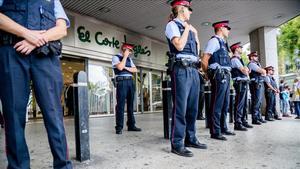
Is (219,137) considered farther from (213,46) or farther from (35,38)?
(35,38)

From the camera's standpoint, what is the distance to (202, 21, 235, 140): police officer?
167 inches

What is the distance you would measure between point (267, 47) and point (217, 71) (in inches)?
360

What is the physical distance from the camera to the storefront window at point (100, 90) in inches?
464

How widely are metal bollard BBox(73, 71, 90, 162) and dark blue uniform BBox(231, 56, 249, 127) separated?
3467 millimetres

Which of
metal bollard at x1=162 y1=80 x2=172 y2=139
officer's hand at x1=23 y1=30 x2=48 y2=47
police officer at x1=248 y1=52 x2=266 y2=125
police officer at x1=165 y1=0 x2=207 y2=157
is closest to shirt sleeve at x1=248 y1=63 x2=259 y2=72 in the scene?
police officer at x1=248 y1=52 x2=266 y2=125

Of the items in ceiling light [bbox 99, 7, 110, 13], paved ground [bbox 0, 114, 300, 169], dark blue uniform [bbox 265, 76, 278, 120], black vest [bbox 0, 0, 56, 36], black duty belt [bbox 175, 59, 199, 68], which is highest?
ceiling light [bbox 99, 7, 110, 13]

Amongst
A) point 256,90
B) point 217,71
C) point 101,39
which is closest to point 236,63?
point 256,90

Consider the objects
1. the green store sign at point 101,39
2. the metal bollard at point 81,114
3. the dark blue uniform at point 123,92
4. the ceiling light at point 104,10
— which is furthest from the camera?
the green store sign at point 101,39

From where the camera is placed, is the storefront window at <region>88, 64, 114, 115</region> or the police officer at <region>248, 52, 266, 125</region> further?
the storefront window at <region>88, 64, 114, 115</region>

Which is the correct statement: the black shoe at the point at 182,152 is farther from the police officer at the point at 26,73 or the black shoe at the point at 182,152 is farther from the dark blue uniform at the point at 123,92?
the dark blue uniform at the point at 123,92

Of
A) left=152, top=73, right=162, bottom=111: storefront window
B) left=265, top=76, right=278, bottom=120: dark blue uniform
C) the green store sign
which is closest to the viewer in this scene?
left=265, top=76, right=278, bottom=120: dark blue uniform

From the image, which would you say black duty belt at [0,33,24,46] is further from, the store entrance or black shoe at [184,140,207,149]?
the store entrance

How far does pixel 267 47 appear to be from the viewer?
12281 mm

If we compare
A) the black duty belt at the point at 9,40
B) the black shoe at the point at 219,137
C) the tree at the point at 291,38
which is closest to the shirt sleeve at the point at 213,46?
the black shoe at the point at 219,137
